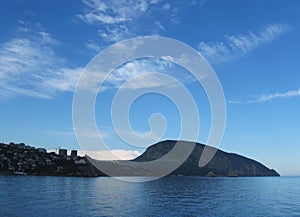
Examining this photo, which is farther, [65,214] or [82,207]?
[82,207]

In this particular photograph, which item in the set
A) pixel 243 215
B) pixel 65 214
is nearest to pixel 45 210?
pixel 65 214

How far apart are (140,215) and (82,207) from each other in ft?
43.1

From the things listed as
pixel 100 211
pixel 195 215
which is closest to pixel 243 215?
pixel 195 215

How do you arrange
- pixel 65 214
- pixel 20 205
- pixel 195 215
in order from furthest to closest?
pixel 20 205 → pixel 195 215 → pixel 65 214

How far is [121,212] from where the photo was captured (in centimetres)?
5556

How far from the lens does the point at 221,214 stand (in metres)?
57.8

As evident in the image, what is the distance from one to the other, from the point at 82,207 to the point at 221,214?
25089 mm

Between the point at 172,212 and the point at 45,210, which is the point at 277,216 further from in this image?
the point at 45,210

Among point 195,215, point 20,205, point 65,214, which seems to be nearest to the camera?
point 65,214

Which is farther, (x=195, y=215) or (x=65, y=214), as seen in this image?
(x=195, y=215)

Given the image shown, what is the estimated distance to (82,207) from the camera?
2397 inches

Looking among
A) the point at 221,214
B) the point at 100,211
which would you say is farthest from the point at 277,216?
the point at 100,211

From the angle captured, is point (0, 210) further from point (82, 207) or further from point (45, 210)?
point (82, 207)

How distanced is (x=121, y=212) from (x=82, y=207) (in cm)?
933
